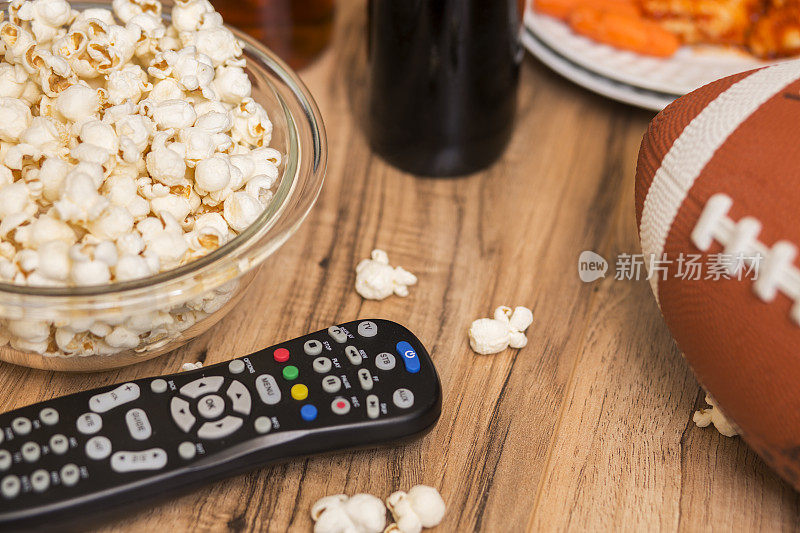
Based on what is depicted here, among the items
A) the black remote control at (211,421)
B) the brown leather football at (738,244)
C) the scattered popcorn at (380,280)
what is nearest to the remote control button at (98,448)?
the black remote control at (211,421)

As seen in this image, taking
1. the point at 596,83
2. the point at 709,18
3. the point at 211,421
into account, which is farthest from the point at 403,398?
the point at 709,18

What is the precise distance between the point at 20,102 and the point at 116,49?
0.07m

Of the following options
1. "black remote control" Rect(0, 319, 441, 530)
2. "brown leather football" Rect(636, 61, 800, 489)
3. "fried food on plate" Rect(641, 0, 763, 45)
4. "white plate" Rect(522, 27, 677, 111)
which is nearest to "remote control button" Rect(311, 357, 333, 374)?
"black remote control" Rect(0, 319, 441, 530)

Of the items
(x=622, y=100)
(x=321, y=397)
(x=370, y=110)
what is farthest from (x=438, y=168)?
(x=321, y=397)

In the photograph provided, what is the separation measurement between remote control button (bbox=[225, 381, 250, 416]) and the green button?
0.09 feet

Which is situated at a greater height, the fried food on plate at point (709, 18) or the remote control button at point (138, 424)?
the fried food on plate at point (709, 18)

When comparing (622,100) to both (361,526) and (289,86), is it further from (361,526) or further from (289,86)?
(361,526)

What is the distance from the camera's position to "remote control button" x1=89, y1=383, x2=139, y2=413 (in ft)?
1.72

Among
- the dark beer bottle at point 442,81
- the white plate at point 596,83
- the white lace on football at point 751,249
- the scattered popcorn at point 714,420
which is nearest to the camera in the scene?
the white lace on football at point 751,249

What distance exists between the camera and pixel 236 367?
21.9 inches

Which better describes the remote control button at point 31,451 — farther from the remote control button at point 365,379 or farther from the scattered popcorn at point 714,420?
the scattered popcorn at point 714,420

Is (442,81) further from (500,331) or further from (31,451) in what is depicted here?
(31,451)

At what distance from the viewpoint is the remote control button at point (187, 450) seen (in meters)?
0.51

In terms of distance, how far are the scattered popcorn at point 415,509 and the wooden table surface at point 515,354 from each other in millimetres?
16
